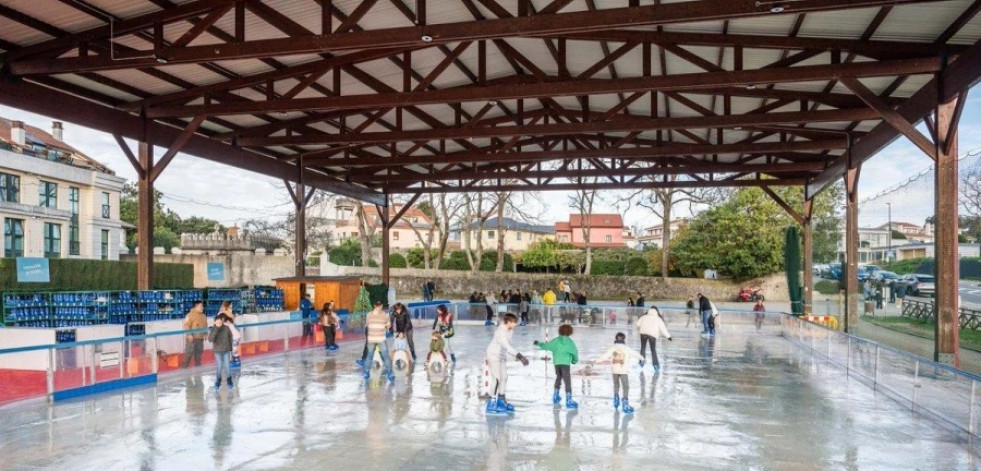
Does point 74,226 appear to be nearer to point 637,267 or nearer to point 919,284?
point 637,267

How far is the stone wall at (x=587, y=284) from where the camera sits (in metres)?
39.8

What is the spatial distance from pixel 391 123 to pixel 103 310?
379 inches

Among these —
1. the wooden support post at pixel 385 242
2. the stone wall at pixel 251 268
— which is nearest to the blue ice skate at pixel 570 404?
the wooden support post at pixel 385 242

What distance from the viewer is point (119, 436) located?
322 inches

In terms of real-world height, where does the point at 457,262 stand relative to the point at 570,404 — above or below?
above

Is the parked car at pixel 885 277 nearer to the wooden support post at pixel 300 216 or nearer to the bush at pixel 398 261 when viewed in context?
the wooden support post at pixel 300 216

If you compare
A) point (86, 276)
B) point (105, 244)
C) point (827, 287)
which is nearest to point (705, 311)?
point (827, 287)

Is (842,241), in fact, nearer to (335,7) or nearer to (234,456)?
(335,7)

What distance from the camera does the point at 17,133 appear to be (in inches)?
1323

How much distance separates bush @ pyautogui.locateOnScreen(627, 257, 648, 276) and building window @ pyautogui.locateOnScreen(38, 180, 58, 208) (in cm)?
3237

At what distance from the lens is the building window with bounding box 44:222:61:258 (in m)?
34.4

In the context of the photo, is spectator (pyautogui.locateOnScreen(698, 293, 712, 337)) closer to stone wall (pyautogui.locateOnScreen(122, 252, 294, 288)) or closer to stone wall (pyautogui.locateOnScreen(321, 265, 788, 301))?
stone wall (pyautogui.locateOnScreen(321, 265, 788, 301))

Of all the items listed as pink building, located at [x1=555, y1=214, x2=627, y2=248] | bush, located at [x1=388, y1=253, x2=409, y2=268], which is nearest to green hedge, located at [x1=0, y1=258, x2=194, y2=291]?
bush, located at [x1=388, y1=253, x2=409, y2=268]

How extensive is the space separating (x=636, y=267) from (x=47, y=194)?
33050 mm
